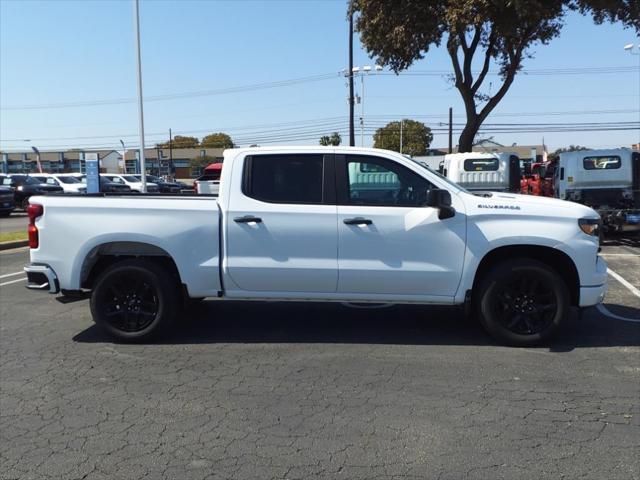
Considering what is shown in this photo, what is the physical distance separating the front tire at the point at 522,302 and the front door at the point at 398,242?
0.36 m

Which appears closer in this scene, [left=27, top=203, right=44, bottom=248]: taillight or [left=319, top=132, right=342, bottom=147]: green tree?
[left=27, top=203, right=44, bottom=248]: taillight

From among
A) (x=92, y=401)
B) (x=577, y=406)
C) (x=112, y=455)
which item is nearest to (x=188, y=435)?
(x=112, y=455)

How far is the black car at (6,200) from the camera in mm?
21922

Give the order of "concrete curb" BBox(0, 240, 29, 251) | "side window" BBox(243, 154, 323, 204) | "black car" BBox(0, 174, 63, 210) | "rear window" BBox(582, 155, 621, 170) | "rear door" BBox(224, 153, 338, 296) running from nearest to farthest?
1. "rear door" BBox(224, 153, 338, 296)
2. "side window" BBox(243, 154, 323, 204)
3. "concrete curb" BBox(0, 240, 29, 251)
4. "rear window" BBox(582, 155, 621, 170)
5. "black car" BBox(0, 174, 63, 210)

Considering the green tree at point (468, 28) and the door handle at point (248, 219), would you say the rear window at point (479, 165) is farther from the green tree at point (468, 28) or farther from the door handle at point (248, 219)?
the door handle at point (248, 219)

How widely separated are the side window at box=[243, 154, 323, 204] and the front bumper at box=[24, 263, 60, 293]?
2.09 metres

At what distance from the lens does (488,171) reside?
14.9 m

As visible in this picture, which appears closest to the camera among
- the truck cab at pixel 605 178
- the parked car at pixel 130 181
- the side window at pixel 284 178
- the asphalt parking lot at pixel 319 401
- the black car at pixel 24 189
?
the asphalt parking lot at pixel 319 401

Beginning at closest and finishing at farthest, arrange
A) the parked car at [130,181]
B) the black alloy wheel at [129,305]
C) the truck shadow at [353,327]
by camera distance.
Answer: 1. the black alloy wheel at [129,305]
2. the truck shadow at [353,327]
3. the parked car at [130,181]

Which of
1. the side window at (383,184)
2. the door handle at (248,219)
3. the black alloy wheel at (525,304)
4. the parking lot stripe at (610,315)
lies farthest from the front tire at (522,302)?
the door handle at (248,219)

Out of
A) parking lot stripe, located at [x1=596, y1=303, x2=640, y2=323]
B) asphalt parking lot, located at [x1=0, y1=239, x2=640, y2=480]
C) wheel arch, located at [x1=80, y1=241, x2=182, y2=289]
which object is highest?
wheel arch, located at [x1=80, y1=241, x2=182, y2=289]

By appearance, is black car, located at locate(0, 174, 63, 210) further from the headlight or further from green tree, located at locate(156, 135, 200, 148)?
green tree, located at locate(156, 135, 200, 148)

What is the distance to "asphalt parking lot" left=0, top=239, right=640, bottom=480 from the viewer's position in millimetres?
3307

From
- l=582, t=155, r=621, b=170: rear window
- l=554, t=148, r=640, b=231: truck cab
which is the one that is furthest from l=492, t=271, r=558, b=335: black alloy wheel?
l=582, t=155, r=621, b=170: rear window
